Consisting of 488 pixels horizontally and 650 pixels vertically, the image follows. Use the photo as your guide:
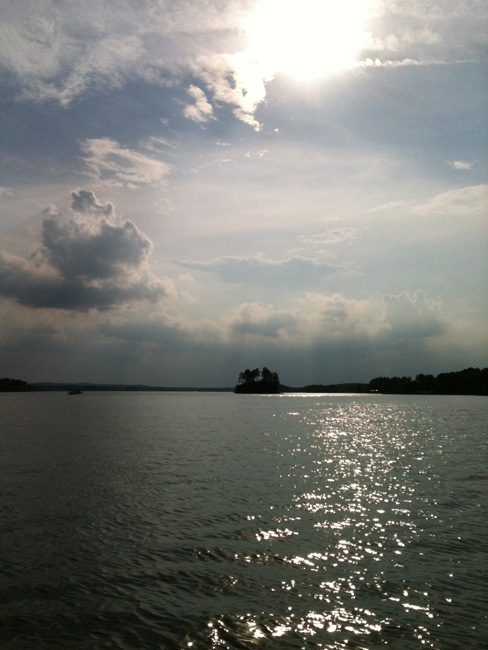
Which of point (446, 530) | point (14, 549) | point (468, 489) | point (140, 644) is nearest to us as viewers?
point (140, 644)

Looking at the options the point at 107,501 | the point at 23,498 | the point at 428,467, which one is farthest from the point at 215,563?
the point at 428,467

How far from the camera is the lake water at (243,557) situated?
52.1 ft

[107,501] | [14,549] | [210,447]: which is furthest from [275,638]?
[210,447]

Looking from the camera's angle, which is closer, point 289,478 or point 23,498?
point 23,498

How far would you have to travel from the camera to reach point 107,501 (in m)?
35.2

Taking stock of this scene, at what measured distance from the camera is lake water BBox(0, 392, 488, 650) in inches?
625

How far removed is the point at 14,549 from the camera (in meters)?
24.0

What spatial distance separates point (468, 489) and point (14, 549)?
32913 mm

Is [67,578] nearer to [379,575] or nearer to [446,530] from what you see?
[379,575]

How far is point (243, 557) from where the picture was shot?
22.7 m

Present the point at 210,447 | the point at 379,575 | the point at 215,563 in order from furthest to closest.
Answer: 1. the point at 210,447
2. the point at 215,563
3. the point at 379,575

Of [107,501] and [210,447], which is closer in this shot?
[107,501]

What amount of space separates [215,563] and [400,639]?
9.17 m

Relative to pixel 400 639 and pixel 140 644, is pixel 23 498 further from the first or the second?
pixel 400 639
